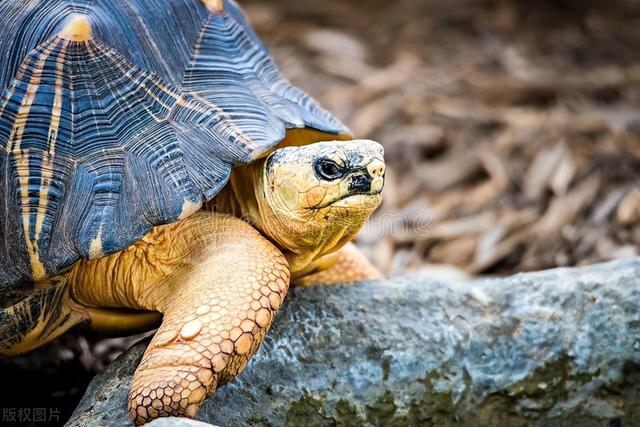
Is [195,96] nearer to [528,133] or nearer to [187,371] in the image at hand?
[187,371]

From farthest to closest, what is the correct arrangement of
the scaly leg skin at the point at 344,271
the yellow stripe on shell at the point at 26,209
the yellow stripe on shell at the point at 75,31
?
the scaly leg skin at the point at 344,271
the yellow stripe on shell at the point at 75,31
the yellow stripe on shell at the point at 26,209

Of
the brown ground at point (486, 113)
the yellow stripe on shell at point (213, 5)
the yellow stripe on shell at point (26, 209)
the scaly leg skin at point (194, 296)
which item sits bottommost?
the brown ground at point (486, 113)

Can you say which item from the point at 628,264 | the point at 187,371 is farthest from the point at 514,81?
the point at 187,371

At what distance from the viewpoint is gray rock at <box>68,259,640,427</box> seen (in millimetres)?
2586

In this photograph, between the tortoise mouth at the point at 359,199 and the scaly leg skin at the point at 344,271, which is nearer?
the tortoise mouth at the point at 359,199

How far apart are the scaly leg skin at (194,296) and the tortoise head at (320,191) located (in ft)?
0.31

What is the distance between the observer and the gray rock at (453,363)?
2.59m

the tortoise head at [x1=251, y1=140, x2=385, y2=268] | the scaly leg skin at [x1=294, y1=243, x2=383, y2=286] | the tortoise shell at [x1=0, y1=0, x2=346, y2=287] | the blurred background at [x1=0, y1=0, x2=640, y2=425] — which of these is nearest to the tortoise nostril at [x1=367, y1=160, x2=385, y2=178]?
the tortoise head at [x1=251, y1=140, x2=385, y2=268]

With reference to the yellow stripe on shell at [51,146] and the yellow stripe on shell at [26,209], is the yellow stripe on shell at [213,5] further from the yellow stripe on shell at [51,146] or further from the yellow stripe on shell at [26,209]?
the yellow stripe on shell at [26,209]

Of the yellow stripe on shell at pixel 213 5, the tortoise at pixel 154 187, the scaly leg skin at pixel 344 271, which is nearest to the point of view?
the tortoise at pixel 154 187

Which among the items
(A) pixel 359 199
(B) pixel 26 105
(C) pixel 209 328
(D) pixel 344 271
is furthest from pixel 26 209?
(D) pixel 344 271

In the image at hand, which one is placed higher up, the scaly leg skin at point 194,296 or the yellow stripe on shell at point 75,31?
the yellow stripe on shell at point 75,31

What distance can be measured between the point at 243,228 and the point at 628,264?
1.22m

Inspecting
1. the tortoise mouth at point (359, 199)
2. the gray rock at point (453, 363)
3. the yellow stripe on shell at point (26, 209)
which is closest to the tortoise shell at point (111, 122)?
the yellow stripe on shell at point (26, 209)
